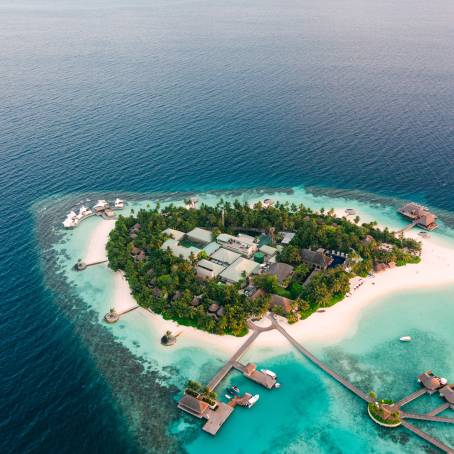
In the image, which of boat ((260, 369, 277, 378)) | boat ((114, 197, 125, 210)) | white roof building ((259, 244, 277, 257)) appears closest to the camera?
boat ((260, 369, 277, 378))

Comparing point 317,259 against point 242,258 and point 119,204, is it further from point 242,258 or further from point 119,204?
point 119,204

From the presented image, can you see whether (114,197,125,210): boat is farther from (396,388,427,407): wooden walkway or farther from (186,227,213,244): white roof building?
(396,388,427,407): wooden walkway

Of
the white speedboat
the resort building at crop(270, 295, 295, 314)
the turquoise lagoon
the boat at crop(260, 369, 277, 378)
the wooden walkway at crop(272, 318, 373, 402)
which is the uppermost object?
the white speedboat

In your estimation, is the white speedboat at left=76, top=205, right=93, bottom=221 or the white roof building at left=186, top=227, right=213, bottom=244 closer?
the white roof building at left=186, top=227, right=213, bottom=244

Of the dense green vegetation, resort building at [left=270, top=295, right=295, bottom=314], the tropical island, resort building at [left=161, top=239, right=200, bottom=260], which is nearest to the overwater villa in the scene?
the tropical island

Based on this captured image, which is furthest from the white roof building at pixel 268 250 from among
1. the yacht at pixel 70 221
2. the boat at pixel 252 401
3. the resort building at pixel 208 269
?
the yacht at pixel 70 221

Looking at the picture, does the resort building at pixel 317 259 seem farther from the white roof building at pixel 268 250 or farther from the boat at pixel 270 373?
the boat at pixel 270 373

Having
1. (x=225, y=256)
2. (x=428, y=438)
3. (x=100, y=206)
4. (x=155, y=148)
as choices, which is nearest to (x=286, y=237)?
(x=225, y=256)
